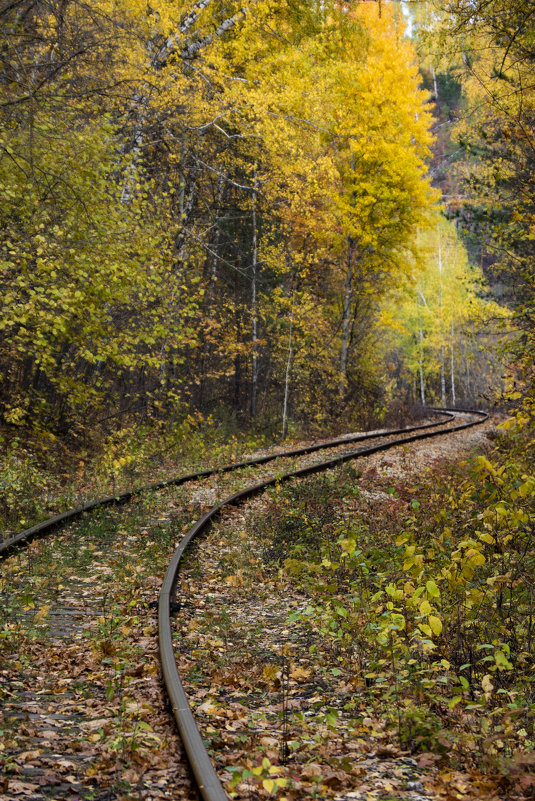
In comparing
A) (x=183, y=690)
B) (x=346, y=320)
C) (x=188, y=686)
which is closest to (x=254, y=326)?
(x=346, y=320)

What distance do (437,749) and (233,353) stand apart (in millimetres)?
19875

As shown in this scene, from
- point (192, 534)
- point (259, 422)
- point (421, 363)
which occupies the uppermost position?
point (421, 363)

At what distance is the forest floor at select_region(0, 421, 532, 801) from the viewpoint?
3.74 m

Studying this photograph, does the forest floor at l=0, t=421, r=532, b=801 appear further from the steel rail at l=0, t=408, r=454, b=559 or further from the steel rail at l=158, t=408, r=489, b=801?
the steel rail at l=0, t=408, r=454, b=559

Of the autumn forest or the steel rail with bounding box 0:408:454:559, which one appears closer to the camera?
the autumn forest

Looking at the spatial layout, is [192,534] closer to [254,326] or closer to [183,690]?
[183,690]

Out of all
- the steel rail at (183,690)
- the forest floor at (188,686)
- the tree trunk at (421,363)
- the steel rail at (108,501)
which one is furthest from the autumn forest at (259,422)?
the tree trunk at (421,363)

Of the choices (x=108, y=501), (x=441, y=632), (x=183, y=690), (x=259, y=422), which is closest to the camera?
(x=183, y=690)

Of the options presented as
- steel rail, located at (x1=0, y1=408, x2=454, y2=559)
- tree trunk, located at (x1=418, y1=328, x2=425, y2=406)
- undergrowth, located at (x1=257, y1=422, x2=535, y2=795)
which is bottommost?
undergrowth, located at (x1=257, y1=422, x2=535, y2=795)

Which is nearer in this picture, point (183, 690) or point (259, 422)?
point (183, 690)

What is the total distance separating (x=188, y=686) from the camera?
5180 mm

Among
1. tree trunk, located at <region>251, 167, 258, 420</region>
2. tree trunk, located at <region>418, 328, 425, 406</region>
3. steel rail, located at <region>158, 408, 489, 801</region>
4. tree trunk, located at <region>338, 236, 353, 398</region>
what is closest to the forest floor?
steel rail, located at <region>158, 408, 489, 801</region>

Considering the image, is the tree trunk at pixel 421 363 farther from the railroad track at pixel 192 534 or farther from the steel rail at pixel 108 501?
the steel rail at pixel 108 501

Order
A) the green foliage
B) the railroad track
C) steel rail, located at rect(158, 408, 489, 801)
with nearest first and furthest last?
steel rail, located at rect(158, 408, 489, 801)
the railroad track
the green foliage
